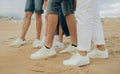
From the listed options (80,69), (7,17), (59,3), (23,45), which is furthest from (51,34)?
(7,17)

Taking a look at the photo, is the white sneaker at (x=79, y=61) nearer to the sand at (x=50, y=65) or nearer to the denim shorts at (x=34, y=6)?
the sand at (x=50, y=65)

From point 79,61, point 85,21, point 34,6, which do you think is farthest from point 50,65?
point 34,6

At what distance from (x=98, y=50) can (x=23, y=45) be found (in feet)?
5.75

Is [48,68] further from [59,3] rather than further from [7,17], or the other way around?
[7,17]

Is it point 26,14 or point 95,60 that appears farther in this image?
point 26,14

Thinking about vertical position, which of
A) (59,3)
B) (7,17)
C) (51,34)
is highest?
(59,3)

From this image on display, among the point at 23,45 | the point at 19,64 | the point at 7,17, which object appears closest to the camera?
the point at 19,64

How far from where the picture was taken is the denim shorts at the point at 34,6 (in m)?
5.45

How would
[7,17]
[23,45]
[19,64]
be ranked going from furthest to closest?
1. [7,17]
2. [23,45]
3. [19,64]

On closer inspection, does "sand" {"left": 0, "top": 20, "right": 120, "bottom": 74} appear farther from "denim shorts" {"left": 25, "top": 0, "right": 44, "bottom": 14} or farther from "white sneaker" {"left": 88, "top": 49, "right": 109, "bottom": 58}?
"denim shorts" {"left": 25, "top": 0, "right": 44, "bottom": 14}

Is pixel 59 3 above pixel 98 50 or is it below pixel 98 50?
above

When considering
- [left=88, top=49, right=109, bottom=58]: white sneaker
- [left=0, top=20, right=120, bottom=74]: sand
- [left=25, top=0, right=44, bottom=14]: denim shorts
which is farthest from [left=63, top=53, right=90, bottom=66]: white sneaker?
[left=25, top=0, right=44, bottom=14]: denim shorts

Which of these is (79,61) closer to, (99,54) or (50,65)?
(50,65)

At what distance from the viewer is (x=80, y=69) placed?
3875mm
